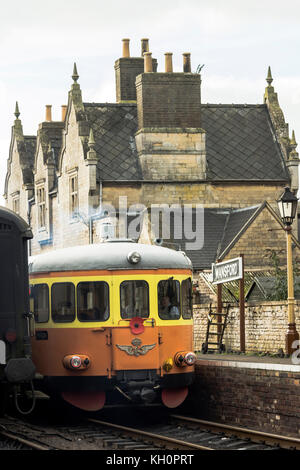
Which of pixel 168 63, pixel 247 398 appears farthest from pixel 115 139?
pixel 247 398

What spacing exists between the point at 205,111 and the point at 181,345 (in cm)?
2821

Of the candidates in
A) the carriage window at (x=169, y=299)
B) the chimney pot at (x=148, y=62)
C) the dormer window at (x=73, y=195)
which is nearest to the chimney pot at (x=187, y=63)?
the chimney pot at (x=148, y=62)

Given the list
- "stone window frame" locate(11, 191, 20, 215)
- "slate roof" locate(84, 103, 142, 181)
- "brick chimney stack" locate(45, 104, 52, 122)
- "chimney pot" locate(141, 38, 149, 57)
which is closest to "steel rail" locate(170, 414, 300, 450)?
"slate roof" locate(84, 103, 142, 181)

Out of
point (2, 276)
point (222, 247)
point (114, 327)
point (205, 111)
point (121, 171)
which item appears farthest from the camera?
point (205, 111)

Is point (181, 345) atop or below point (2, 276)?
below

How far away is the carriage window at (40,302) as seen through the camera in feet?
61.5

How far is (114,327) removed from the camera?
17922 mm

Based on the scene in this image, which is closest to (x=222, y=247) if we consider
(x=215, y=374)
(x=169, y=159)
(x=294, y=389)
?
(x=169, y=159)

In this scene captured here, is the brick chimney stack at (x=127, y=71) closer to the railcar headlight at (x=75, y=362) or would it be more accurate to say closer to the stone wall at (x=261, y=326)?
the stone wall at (x=261, y=326)

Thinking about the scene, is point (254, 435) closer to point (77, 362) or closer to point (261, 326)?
point (77, 362)

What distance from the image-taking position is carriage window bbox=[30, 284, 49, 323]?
1875 centimetres

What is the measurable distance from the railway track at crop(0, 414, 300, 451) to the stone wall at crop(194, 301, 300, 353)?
4.77 m

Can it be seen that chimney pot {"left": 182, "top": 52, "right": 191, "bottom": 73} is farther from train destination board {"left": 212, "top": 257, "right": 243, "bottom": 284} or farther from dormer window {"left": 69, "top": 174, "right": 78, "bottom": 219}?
train destination board {"left": 212, "top": 257, "right": 243, "bottom": 284}

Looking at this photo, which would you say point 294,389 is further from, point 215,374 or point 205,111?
point 205,111
